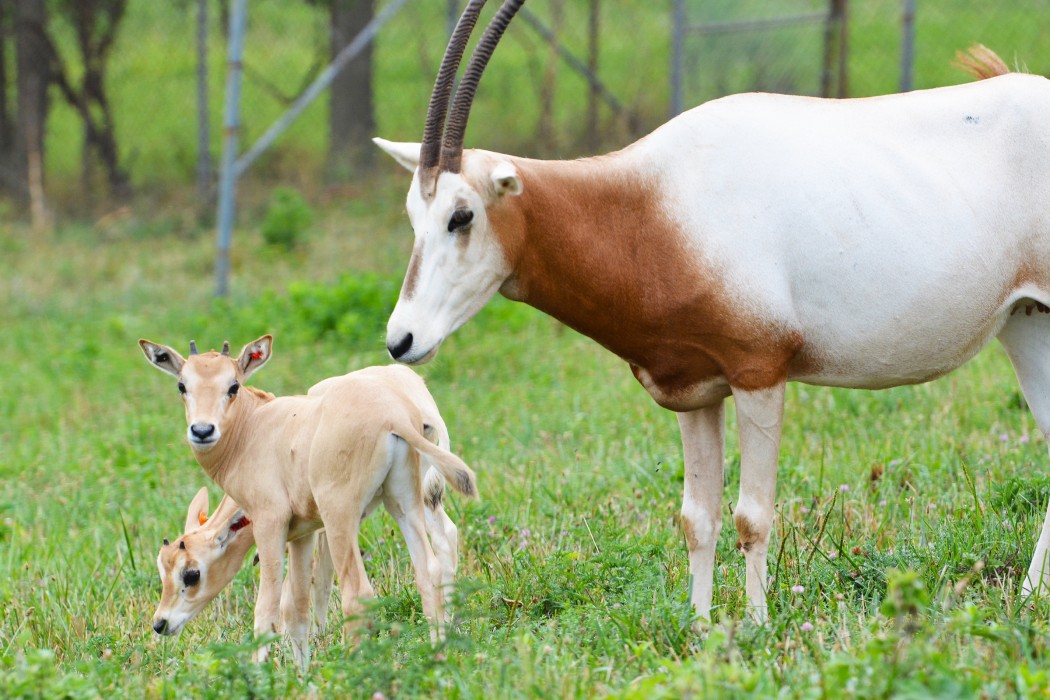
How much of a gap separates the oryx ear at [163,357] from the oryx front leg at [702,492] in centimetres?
176

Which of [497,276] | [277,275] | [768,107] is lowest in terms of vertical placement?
[277,275]

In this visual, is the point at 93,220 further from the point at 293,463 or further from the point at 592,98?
the point at 293,463

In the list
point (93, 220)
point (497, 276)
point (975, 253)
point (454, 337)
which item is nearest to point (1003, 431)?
point (975, 253)

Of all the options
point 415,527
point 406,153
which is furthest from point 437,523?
point 406,153

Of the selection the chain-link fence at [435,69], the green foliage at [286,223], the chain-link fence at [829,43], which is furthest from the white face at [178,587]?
the chain-link fence at [435,69]

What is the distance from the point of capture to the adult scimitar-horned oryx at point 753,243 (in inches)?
154

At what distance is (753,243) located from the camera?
3973mm

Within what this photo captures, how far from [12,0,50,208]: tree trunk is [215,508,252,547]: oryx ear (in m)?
10.8

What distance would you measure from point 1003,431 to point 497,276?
10.7ft

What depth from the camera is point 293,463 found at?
14.3 feet

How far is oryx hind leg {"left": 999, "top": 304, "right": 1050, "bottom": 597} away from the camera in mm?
4426

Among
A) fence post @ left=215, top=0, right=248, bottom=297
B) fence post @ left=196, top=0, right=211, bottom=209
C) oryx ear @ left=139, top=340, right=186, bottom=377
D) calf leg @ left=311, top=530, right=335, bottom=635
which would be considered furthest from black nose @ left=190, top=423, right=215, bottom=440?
fence post @ left=196, top=0, right=211, bottom=209

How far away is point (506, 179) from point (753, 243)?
2.56 feet

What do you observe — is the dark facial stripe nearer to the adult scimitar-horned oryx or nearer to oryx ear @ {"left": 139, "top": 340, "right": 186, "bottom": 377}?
the adult scimitar-horned oryx
